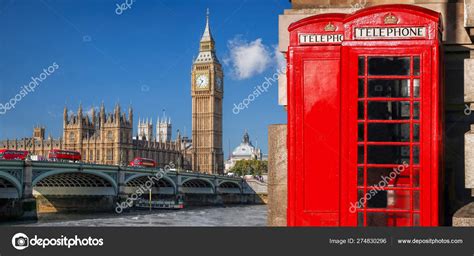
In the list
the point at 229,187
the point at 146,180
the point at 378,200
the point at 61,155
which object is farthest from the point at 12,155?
the point at 378,200

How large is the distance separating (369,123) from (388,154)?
28 centimetres

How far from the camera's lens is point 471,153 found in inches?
164

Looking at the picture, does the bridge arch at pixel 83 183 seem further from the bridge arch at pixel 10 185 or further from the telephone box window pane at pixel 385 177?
the telephone box window pane at pixel 385 177

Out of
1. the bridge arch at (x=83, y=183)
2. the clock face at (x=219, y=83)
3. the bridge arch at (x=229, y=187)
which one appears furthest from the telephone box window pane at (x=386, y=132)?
the clock face at (x=219, y=83)

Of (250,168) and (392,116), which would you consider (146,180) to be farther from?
(392,116)

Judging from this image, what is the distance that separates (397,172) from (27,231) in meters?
2.50

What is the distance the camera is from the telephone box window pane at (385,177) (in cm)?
465

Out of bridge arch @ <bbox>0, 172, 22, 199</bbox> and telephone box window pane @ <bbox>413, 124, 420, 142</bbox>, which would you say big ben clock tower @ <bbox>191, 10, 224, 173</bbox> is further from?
telephone box window pane @ <bbox>413, 124, 420, 142</bbox>

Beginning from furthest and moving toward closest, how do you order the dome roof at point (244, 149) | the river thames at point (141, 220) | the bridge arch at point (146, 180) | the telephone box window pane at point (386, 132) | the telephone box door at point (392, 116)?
the dome roof at point (244, 149) → the bridge arch at point (146, 180) → the river thames at point (141, 220) → the telephone box window pane at point (386, 132) → the telephone box door at point (392, 116)

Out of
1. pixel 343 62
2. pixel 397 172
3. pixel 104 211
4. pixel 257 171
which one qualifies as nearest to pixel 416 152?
pixel 397 172

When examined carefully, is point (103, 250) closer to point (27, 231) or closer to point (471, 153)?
point (27, 231)

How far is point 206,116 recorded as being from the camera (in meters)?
120

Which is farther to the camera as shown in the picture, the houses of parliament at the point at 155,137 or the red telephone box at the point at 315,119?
the houses of parliament at the point at 155,137

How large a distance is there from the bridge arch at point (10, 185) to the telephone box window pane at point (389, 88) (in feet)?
136
